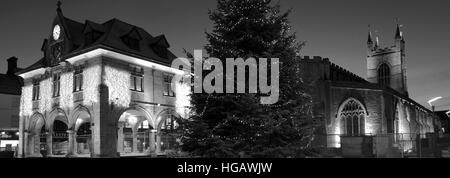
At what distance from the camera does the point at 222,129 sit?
15.1 m

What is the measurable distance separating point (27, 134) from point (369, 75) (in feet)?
227

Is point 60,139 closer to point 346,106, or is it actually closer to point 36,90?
point 36,90

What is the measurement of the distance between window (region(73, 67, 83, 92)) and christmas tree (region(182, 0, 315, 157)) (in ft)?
53.9

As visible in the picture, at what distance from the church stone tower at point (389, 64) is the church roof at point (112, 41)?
199 ft

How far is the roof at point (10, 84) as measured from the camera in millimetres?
48281

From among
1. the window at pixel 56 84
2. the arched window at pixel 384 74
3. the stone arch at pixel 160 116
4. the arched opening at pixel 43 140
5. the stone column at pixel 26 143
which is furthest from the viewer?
the arched window at pixel 384 74

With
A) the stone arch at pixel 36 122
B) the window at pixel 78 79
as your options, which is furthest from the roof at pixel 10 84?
the window at pixel 78 79

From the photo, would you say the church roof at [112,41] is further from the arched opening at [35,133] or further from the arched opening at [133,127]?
the arched opening at [133,127]

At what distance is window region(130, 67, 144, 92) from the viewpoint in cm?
3075

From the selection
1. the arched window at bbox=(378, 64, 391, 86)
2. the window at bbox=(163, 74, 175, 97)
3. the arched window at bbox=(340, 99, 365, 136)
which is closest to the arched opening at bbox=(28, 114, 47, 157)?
the window at bbox=(163, 74, 175, 97)

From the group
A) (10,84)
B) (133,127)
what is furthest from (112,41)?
(10,84)

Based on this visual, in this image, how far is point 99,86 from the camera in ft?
91.7
